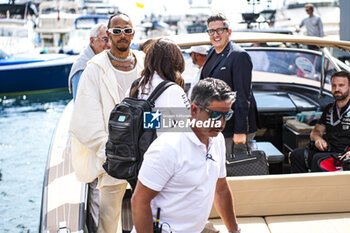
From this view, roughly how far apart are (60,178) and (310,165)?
196 cm

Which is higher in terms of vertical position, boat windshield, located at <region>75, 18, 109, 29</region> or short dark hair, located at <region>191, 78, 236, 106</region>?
boat windshield, located at <region>75, 18, 109, 29</region>

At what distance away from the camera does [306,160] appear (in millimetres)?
3488

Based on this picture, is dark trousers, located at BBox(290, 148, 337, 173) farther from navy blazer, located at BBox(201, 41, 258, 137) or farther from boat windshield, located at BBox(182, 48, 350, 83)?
boat windshield, located at BBox(182, 48, 350, 83)

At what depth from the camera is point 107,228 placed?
2500mm

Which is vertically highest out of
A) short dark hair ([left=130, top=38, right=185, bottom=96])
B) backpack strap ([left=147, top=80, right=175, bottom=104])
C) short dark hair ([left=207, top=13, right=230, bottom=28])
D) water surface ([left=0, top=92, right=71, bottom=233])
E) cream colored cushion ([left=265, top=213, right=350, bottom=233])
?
short dark hair ([left=207, top=13, right=230, bottom=28])

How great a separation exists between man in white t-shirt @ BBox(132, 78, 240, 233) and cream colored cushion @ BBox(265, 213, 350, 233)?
923mm

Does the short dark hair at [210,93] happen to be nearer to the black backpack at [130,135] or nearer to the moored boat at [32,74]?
the black backpack at [130,135]

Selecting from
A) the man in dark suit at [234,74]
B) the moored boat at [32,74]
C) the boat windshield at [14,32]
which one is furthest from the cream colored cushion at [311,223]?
the boat windshield at [14,32]

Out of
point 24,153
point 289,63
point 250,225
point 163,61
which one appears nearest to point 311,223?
point 250,225

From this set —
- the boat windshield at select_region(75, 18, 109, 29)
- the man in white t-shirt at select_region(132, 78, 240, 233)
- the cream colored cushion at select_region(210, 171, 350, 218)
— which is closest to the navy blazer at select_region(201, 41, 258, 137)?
the cream colored cushion at select_region(210, 171, 350, 218)

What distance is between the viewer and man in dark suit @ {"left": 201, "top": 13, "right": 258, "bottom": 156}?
280cm

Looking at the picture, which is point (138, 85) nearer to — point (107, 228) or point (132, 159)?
point (132, 159)

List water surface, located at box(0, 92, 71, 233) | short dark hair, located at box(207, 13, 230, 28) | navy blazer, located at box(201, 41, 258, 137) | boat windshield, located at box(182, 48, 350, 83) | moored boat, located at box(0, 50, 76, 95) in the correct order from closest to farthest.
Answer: navy blazer, located at box(201, 41, 258, 137)
short dark hair, located at box(207, 13, 230, 28)
water surface, located at box(0, 92, 71, 233)
boat windshield, located at box(182, 48, 350, 83)
moored boat, located at box(0, 50, 76, 95)

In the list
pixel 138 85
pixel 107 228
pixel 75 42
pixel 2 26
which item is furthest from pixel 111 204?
pixel 2 26
